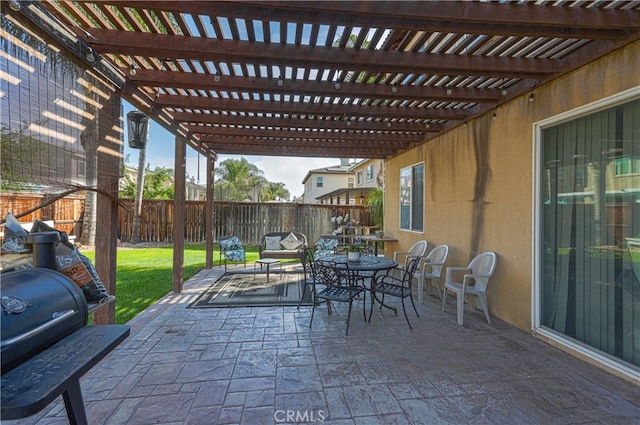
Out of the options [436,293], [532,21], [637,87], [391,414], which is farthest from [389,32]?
[436,293]

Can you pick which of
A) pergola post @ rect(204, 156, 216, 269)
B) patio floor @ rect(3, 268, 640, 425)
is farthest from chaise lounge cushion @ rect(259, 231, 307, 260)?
patio floor @ rect(3, 268, 640, 425)

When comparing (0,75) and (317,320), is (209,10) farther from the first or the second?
(317,320)

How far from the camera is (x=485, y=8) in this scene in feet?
7.36

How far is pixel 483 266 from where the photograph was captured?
13.9ft

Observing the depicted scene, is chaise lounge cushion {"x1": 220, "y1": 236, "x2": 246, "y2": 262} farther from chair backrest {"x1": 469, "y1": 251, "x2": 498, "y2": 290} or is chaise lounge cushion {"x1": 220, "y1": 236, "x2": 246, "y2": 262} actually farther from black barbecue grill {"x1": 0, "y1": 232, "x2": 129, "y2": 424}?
black barbecue grill {"x1": 0, "y1": 232, "x2": 129, "y2": 424}

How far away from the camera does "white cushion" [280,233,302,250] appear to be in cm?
789

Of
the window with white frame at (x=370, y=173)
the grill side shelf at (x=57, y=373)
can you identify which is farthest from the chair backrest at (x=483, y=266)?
the window with white frame at (x=370, y=173)

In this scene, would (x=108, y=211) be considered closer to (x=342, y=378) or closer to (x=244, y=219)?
(x=342, y=378)

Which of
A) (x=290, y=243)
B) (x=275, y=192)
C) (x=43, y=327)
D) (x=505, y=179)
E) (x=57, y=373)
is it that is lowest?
(x=290, y=243)

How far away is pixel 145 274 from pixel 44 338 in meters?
5.64

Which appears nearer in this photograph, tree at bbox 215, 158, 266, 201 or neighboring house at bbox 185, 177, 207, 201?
tree at bbox 215, 158, 266, 201

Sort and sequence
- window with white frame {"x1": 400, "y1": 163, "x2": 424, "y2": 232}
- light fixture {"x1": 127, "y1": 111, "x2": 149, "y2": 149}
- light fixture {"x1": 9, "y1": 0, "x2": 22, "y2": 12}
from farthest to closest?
window with white frame {"x1": 400, "y1": 163, "x2": 424, "y2": 232}
light fixture {"x1": 127, "y1": 111, "x2": 149, "y2": 149}
light fixture {"x1": 9, "y1": 0, "x2": 22, "y2": 12}

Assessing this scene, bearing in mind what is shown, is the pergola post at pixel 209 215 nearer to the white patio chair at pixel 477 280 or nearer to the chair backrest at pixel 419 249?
the chair backrest at pixel 419 249

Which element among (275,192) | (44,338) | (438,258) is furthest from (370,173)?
(275,192)
